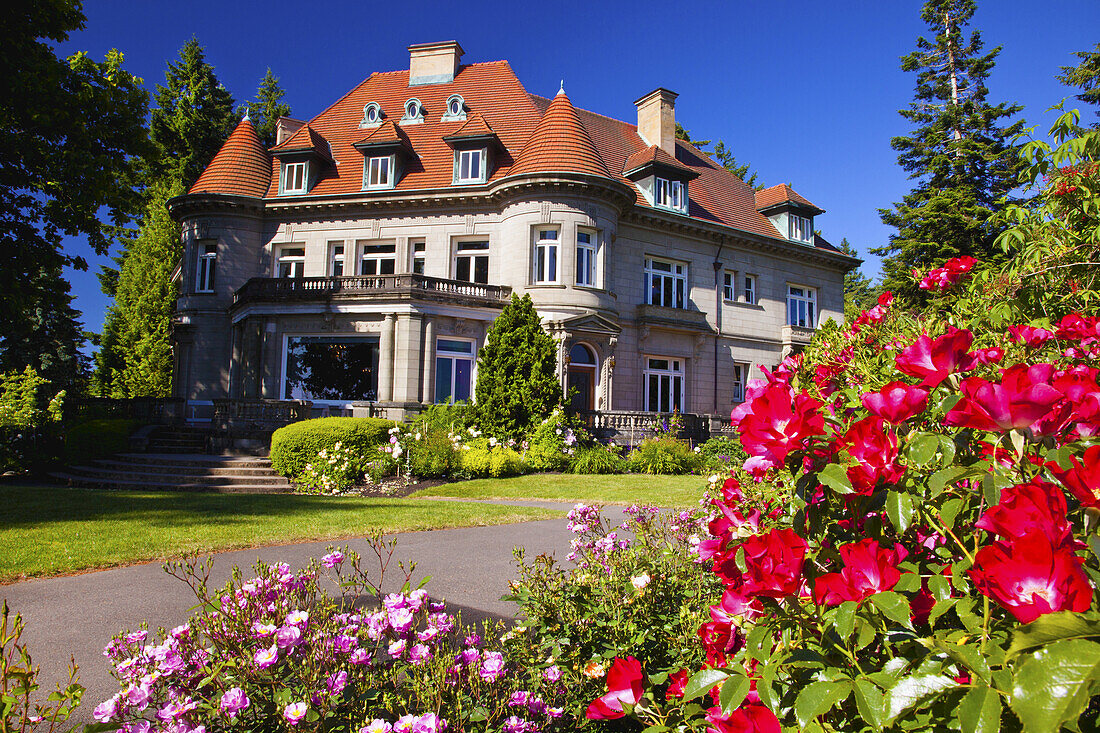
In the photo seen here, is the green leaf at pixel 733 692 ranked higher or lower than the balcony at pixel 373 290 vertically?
lower

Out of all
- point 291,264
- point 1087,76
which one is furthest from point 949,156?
point 291,264

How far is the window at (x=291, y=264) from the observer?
82.2 ft

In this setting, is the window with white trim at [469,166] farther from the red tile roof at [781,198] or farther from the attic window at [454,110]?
the red tile roof at [781,198]

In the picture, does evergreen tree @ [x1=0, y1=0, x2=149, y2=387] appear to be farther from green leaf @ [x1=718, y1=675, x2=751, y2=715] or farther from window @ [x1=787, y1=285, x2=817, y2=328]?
window @ [x1=787, y1=285, x2=817, y2=328]

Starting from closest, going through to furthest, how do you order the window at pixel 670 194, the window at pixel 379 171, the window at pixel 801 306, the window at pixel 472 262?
the window at pixel 472 262, the window at pixel 379 171, the window at pixel 670 194, the window at pixel 801 306

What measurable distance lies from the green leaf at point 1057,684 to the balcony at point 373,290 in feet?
68.4

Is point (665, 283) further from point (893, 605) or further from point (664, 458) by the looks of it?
point (893, 605)

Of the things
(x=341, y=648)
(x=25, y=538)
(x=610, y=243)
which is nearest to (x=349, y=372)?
(x=610, y=243)

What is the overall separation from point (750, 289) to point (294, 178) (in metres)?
20.4

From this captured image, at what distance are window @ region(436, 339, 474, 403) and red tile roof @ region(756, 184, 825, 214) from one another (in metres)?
17.1

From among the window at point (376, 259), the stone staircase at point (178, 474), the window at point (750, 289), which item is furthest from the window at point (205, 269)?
the window at point (750, 289)

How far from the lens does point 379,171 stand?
2467cm

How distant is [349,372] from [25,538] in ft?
49.7

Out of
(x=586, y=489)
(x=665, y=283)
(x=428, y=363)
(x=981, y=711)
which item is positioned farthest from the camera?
(x=665, y=283)
